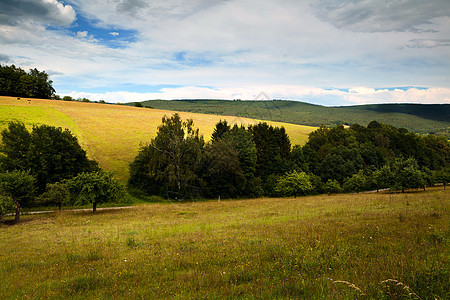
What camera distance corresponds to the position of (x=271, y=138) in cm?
7031

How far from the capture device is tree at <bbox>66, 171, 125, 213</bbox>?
3241 cm

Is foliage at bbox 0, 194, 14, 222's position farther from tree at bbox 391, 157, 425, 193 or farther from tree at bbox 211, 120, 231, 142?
tree at bbox 391, 157, 425, 193

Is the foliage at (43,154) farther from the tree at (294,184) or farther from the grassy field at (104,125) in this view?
the tree at (294,184)

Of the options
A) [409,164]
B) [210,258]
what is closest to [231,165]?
[409,164]

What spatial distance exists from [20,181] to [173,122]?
88.5 ft

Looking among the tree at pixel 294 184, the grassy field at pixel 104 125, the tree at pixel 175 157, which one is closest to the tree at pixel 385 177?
the tree at pixel 294 184

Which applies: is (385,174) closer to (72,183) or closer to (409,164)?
(409,164)

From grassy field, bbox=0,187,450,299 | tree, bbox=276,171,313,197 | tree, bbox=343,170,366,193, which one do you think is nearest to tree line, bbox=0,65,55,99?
tree, bbox=276,171,313,197

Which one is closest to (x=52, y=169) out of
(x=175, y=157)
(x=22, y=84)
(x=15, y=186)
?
(x=15, y=186)

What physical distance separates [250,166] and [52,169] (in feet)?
135

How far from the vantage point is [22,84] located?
352 ft

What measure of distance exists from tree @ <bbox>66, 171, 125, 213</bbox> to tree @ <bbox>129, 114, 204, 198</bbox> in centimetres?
1270

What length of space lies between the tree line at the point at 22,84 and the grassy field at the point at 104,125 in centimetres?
2984

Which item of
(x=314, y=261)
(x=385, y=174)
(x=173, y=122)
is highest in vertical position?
(x=173, y=122)
